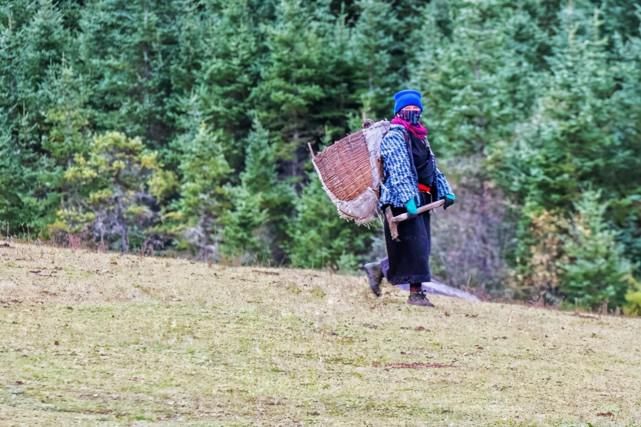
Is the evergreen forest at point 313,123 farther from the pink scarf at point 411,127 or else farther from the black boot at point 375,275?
the pink scarf at point 411,127

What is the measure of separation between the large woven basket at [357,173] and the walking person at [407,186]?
19cm

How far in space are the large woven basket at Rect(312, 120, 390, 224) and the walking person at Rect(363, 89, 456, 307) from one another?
0.63ft

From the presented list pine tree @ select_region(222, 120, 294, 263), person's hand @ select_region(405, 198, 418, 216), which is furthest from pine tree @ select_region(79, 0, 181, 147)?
person's hand @ select_region(405, 198, 418, 216)

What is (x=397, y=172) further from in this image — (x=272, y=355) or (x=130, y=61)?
(x=130, y=61)

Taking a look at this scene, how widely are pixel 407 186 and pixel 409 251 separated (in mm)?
652

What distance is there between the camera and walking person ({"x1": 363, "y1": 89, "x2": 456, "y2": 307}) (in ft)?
36.7

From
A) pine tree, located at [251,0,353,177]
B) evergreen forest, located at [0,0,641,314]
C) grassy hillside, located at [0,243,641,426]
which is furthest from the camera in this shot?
pine tree, located at [251,0,353,177]

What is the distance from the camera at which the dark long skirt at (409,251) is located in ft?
37.2

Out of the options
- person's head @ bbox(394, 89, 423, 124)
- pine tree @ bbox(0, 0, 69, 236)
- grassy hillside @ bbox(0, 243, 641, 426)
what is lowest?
grassy hillside @ bbox(0, 243, 641, 426)

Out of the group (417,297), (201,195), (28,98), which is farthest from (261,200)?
(417,297)

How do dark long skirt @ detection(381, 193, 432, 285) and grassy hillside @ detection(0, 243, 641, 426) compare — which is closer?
grassy hillside @ detection(0, 243, 641, 426)

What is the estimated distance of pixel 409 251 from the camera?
11352 mm

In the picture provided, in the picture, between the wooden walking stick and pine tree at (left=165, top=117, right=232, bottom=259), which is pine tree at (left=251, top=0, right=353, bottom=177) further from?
the wooden walking stick

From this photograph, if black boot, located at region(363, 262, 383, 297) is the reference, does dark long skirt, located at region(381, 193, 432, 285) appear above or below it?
above
